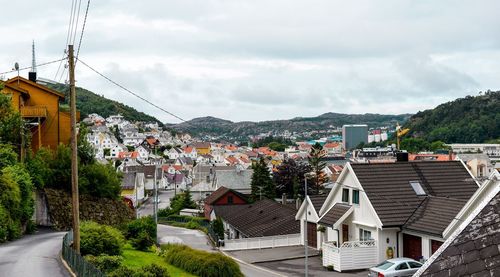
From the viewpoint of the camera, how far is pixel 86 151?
42750mm

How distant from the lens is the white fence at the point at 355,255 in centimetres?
3150

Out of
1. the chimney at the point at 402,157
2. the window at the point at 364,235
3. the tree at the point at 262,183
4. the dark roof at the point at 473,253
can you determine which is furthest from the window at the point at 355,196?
the tree at the point at 262,183

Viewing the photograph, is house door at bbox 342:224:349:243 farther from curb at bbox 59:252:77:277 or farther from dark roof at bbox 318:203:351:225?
curb at bbox 59:252:77:277

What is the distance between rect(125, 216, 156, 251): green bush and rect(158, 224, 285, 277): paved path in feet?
16.6

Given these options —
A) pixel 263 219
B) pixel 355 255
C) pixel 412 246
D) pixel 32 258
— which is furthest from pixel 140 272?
pixel 263 219

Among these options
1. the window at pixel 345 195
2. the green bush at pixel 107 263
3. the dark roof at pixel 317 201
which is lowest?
the green bush at pixel 107 263

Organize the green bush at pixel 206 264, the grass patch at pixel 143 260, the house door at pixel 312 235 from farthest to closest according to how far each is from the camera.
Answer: the house door at pixel 312 235, the green bush at pixel 206 264, the grass patch at pixel 143 260

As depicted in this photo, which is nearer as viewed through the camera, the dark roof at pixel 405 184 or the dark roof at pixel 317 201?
the dark roof at pixel 405 184

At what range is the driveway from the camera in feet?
102

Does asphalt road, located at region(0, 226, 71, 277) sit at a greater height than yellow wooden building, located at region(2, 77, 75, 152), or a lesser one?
lesser

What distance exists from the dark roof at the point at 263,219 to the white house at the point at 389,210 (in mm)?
7511

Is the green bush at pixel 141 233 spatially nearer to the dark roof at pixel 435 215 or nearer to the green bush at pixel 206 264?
the green bush at pixel 206 264

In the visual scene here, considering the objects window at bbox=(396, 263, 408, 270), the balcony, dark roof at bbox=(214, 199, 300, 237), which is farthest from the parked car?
the balcony

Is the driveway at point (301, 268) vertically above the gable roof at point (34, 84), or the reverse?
the gable roof at point (34, 84)
